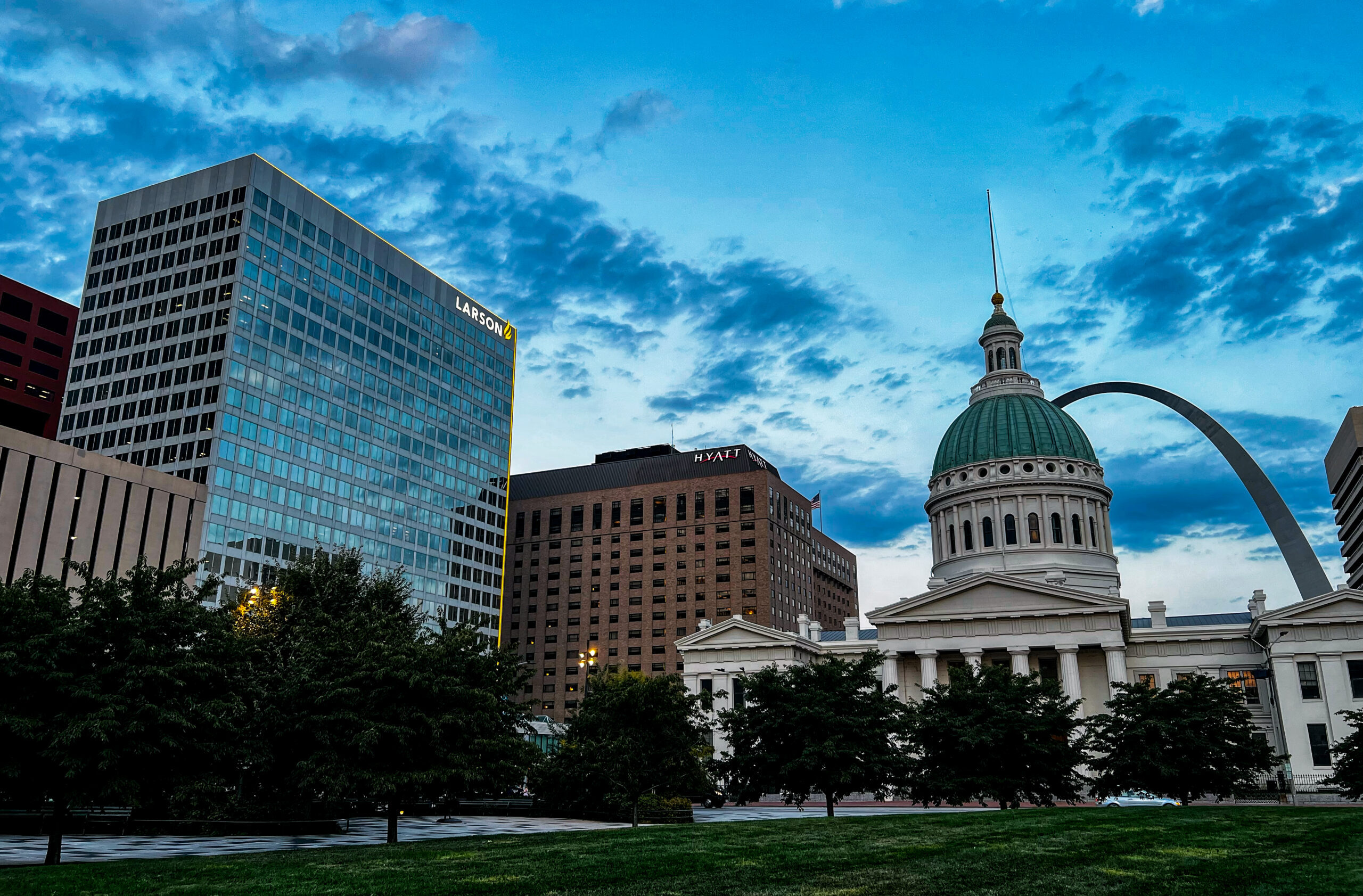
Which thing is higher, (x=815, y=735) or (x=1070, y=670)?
(x=1070, y=670)

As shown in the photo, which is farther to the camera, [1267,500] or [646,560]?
[646,560]

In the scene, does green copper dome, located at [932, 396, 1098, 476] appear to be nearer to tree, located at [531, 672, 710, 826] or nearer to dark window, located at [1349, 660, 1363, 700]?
dark window, located at [1349, 660, 1363, 700]

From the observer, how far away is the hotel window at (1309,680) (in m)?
71.4

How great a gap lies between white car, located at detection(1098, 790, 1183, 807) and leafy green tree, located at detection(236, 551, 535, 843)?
1232 inches

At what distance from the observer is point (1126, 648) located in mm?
82188

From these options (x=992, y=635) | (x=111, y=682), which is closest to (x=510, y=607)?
(x=992, y=635)

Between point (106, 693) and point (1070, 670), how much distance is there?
6920cm

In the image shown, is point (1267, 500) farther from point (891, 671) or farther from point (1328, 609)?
point (891, 671)

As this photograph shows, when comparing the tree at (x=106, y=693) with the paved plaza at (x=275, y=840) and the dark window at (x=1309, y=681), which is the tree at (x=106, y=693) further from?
the dark window at (x=1309, y=681)

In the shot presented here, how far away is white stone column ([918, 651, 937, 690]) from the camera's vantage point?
263ft

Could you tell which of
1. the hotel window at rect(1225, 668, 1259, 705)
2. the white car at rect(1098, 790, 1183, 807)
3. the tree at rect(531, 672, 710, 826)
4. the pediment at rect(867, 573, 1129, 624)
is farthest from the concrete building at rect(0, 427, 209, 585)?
the hotel window at rect(1225, 668, 1259, 705)

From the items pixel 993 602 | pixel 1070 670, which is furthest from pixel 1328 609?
pixel 993 602

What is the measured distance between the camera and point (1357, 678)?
Result: 70750 mm

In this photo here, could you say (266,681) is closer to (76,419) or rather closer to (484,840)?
(484,840)
